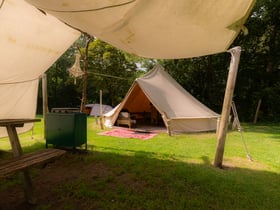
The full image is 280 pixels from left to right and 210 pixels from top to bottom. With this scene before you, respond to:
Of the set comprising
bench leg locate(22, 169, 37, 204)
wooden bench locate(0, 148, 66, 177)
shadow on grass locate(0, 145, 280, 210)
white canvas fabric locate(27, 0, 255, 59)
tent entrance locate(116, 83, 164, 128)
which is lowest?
shadow on grass locate(0, 145, 280, 210)

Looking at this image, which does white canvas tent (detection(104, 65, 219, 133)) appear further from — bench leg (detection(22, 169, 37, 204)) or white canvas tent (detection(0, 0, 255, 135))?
bench leg (detection(22, 169, 37, 204))

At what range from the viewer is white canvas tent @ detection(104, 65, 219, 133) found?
8047 millimetres

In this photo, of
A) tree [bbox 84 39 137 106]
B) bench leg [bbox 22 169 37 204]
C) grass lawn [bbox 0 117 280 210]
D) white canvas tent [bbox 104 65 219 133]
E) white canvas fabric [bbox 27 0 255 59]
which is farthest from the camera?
tree [bbox 84 39 137 106]

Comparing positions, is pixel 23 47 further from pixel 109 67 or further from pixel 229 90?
pixel 109 67

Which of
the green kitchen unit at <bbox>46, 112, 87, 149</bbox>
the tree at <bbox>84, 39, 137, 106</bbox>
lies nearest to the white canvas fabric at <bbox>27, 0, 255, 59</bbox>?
the green kitchen unit at <bbox>46, 112, 87, 149</bbox>

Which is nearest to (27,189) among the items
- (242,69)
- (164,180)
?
(164,180)

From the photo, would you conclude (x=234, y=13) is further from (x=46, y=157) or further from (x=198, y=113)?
(x=198, y=113)

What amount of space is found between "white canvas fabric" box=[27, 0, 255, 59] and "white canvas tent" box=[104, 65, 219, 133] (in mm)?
5668

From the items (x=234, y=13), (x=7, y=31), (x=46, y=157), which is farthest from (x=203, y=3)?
(x=7, y=31)

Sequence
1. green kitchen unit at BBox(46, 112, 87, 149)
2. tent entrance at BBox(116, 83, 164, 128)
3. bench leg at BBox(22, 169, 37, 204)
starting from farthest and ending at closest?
tent entrance at BBox(116, 83, 164, 128), green kitchen unit at BBox(46, 112, 87, 149), bench leg at BBox(22, 169, 37, 204)

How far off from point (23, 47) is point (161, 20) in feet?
7.78

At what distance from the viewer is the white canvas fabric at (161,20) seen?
166 cm

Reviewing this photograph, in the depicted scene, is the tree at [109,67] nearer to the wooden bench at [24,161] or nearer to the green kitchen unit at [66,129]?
the green kitchen unit at [66,129]

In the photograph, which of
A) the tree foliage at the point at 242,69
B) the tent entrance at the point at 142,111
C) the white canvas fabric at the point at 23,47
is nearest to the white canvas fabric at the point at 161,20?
the white canvas fabric at the point at 23,47
